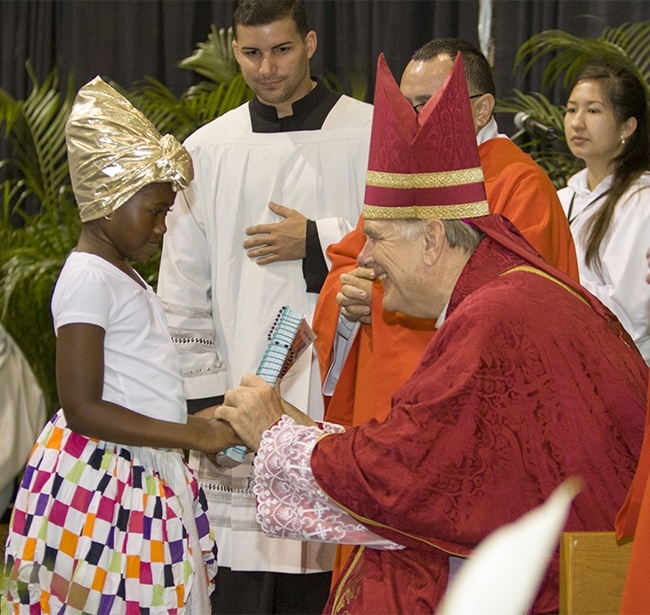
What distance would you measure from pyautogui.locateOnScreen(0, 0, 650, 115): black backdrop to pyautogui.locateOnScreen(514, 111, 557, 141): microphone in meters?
0.60

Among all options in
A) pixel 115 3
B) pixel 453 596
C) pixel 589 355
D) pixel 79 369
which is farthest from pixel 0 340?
pixel 115 3

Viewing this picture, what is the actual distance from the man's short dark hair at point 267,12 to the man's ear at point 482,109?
680mm

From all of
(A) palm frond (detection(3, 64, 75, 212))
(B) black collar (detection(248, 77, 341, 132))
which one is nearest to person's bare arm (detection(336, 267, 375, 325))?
(B) black collar (detection(248, 77, 341, 132))

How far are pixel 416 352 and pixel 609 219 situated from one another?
138cm

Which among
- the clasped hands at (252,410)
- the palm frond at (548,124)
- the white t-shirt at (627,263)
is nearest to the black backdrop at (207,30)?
the palm frond at (548,124)

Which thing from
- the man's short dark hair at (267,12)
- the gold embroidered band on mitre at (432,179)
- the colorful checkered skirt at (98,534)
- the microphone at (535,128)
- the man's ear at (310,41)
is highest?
the man's short dark hair at (267,12)

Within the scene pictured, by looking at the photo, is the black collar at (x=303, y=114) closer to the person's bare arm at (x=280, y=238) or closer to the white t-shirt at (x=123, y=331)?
the person's bare arm at (x=280, y=238)

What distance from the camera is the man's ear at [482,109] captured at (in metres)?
2.84

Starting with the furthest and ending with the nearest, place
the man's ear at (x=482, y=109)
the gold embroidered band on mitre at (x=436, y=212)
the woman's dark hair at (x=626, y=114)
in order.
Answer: the woman's dark hair at (x=626, y=114), the man's ear at (x=482, y=109), the gold embroidered band on mitre at (x=436, y=212)

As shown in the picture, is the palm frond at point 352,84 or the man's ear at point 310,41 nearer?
the man's ear at point 310,41

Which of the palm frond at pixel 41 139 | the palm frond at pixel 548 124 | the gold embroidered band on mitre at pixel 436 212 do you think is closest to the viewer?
the gold embroidered band on mitre at pixel 436 212

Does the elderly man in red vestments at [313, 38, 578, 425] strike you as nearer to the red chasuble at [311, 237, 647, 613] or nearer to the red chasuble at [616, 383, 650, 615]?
the red chasuble at [311, 237, 647, 613]

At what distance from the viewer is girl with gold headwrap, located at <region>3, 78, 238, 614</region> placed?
204cm

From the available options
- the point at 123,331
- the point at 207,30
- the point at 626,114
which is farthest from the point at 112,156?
the point at 207,30
